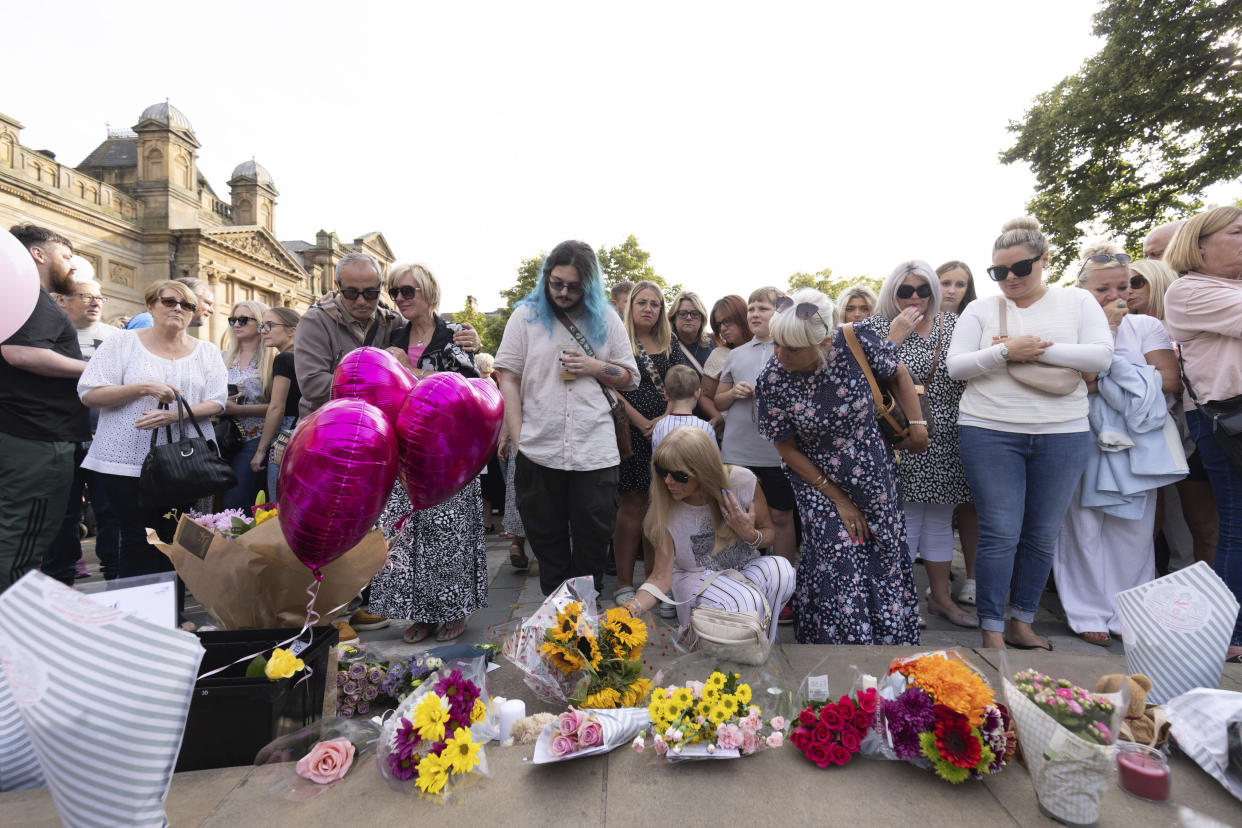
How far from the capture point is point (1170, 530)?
376 centimetres

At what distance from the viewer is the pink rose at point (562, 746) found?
157 cm

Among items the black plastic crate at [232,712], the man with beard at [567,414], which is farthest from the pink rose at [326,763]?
the man with beard at [567,414]

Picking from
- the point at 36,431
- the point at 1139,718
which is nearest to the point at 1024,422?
the point at 1139,718

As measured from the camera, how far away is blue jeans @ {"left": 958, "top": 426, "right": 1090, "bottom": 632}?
2852 millimetres

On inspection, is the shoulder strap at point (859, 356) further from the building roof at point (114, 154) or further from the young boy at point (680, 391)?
the building roof at point (114, 154)

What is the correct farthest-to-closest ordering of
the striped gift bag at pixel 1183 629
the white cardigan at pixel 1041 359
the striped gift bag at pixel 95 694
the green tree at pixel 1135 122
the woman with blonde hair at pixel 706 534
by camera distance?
the green tree at pixel 1135 122 < the white cardigan at pixel 1041 359 < the woman with blonde hair at pixel 706 534 < the striped gift bag at pixel 1183 629 < the striped gift bag at pixel 95 694

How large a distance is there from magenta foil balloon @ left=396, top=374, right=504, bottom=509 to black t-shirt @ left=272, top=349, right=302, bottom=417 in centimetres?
268

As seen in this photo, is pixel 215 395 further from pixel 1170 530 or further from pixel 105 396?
pixel 1170 530

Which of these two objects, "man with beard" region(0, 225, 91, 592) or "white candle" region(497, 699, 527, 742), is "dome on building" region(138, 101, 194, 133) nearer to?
"man with beard" region(0, 225, 91, 592)

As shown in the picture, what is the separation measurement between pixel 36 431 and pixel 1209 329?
18.4 ft

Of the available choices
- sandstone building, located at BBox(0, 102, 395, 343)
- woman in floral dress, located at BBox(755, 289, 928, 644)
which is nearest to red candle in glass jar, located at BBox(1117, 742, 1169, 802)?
woman in floral dress, located at BBox(755, 289, 928, 644)

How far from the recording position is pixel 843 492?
2748 millimetres

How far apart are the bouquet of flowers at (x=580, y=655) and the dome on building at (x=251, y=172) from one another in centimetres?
4765

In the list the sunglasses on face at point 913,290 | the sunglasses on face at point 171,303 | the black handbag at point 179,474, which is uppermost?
the sunglasses on face at point 913,290
